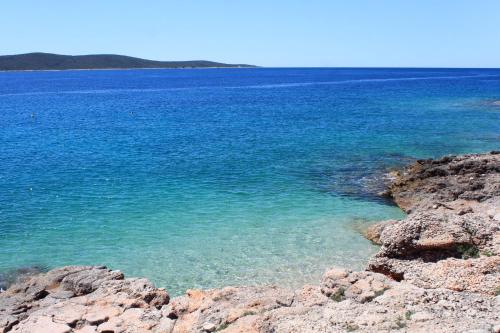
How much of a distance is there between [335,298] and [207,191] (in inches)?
720

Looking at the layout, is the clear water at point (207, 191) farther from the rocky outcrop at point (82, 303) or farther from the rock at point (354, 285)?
the rock at point (354, 285)

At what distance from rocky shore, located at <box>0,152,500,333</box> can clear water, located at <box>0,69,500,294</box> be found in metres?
3.97

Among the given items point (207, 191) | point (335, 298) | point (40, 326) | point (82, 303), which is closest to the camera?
point (335, 298)

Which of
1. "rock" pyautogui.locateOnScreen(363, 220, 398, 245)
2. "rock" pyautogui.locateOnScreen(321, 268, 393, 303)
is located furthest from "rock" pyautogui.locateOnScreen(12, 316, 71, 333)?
"rock" pyautogui.locateOnScreen(363, 220, 398, 245)

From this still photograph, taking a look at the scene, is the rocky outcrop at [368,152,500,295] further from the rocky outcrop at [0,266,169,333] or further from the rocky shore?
the rocky outcrop at [0,266,169,333]

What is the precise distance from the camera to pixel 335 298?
1219cm

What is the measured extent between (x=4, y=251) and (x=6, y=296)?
6.02 metres

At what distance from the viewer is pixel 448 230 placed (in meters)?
13.6

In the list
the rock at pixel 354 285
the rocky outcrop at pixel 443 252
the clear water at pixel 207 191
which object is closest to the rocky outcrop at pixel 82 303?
the clear water at pixel 207 191

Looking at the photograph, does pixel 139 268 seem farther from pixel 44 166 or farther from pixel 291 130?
pixel 291 130

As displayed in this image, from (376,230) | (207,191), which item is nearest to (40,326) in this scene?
A: (376,230)

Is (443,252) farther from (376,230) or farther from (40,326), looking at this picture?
(40,326)

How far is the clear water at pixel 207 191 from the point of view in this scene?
68.0 ft

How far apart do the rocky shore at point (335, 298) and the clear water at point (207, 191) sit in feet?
13.0
